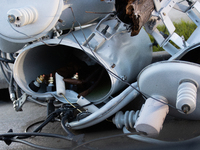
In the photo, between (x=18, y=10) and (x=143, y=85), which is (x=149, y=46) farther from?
(x=18, y=10)

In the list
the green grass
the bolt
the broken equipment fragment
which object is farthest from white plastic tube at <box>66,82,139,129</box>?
the green grass

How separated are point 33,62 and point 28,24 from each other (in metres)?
0.45

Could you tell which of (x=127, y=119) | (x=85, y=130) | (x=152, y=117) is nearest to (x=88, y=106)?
(x=85, y=130)

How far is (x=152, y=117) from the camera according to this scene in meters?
0.81

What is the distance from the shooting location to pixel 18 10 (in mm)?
927

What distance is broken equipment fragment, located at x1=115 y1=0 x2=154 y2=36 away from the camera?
1012 millimetres

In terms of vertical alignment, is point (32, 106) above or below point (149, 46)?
below

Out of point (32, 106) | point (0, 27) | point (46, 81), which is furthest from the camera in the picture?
point (32, 106)

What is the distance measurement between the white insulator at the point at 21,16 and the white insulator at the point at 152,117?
1.94ft

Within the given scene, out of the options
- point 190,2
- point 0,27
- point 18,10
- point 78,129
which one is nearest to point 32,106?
point 78,129

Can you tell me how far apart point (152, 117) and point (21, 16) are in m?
0.65

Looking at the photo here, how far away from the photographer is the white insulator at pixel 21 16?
3.02 feet

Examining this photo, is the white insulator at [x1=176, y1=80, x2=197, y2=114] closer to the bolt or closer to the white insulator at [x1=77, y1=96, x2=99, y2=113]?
the bolt

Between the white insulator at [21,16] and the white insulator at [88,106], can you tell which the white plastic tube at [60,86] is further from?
the white insulator at [21,16]
